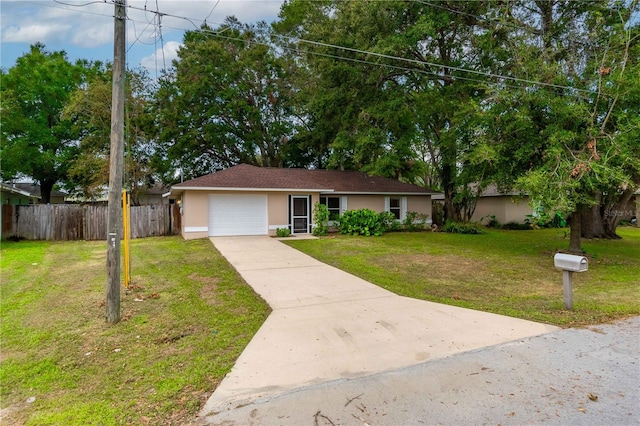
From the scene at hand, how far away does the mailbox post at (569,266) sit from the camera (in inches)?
193

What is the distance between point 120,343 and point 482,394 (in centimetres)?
403

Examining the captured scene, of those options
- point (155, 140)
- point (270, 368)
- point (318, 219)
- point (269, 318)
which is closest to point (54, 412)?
point (270, 368)

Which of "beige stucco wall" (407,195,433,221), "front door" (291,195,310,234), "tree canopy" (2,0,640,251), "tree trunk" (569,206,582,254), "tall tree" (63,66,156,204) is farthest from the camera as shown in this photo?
"tall tree" (63,66,156,204)

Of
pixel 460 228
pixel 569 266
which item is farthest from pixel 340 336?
pixel 460 228

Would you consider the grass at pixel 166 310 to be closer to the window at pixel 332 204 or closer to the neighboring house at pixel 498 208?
the window at pixel 332 204

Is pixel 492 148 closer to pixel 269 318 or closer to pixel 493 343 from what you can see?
pixel 493 343

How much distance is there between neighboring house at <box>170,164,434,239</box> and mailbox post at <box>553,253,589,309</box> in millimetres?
11738

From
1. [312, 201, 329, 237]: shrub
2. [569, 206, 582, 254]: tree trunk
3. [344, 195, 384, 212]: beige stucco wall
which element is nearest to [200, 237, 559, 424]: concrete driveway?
[569, 206, 582, 254]: tree trunk

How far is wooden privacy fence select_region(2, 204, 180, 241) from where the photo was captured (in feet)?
45.6

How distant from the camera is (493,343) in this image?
13.0ft

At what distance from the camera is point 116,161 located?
4.66 meters

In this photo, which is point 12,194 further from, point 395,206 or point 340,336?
point 340,336

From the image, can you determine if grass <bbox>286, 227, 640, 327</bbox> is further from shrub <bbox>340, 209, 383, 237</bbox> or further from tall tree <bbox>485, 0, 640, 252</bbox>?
shrub <bbox>340, 209, 383, 237</bbox>

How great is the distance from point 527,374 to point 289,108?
78.6ft
